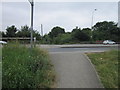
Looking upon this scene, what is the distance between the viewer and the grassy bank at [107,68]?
614cm

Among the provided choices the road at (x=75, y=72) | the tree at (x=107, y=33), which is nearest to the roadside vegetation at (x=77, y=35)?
the tree at (x=107, y=33)

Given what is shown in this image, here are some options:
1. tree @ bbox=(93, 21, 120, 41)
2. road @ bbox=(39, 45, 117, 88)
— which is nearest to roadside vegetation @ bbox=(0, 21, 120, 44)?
tree @ bbox=(93, 21, 120, 41)

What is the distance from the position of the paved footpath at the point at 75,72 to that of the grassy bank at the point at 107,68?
0.19 metres

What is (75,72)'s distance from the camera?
7.25m

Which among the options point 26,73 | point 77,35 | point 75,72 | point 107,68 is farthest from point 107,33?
point 26,73

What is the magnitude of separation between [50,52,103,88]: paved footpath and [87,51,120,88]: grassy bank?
0.63 feet

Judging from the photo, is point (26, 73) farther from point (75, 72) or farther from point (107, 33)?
point (107, 33)

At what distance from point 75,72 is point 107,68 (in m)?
1.10

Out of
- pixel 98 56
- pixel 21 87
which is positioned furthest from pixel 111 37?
pixel 21 87

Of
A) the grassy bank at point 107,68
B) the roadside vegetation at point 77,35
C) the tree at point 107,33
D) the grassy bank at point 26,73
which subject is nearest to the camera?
the grassy bank at point 26,73

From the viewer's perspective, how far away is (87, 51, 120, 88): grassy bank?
6141 mm

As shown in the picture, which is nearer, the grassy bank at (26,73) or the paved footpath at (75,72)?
the grassy bank at (26,73)

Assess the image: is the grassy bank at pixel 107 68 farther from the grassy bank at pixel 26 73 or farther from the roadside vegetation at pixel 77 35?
the roadside vegetation at pixel 77 35

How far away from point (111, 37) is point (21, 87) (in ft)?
163
